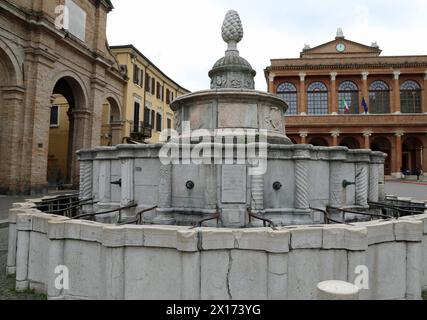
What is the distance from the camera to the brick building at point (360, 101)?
36.7 metres

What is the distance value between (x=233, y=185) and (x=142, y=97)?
1095 inches

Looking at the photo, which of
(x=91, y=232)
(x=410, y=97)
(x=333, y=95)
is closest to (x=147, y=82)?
(x=333, y=95)

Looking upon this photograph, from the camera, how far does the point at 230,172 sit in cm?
527

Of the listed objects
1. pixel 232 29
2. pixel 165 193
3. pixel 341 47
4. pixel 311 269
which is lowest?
pixel 311 269

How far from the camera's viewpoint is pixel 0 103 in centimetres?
1617

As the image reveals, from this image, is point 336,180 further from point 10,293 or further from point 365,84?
point 365,84

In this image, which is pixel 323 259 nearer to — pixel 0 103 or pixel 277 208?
pixel 277 208

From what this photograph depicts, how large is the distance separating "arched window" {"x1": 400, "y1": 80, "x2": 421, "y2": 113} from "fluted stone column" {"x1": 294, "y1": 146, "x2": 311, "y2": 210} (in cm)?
3936

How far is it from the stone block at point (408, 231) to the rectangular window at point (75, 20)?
2215 centimetres

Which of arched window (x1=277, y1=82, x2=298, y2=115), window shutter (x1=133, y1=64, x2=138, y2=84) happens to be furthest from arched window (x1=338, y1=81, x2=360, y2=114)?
window shutter (x1=133, y1=64, x2=138, y2=84)

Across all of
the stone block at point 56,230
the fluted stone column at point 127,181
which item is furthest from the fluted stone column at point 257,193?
the stone block at point 56,230

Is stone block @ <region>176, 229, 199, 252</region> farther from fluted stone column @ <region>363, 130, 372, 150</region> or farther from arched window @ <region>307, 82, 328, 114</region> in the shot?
arched window @ <region>307, 82, 328, 114</region>

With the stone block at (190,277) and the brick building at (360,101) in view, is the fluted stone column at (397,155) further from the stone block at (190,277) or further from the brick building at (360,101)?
the stone block at (190,277)
